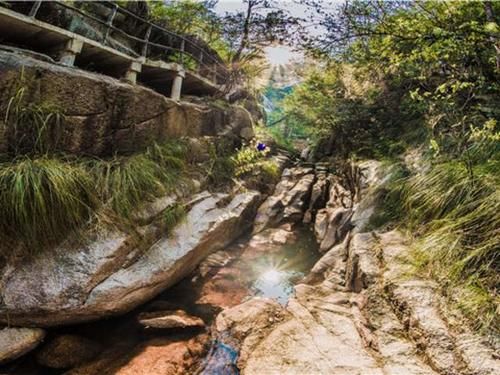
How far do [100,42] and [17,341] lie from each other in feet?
20.0

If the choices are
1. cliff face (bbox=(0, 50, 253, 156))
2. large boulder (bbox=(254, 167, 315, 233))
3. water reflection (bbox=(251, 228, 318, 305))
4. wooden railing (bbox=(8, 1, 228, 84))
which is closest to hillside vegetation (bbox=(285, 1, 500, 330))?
water reflection (bbox=(251, 228, 318, 305))

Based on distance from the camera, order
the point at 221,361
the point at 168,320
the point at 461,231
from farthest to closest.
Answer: the point at 168,320 < the point at 461,231 < the point at 221,361

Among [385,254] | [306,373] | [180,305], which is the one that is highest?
[385,254]

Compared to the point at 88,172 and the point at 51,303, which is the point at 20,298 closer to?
the point at 51,303

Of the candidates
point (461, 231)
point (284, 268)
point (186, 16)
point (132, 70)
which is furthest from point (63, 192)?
Result: point (186, 16)

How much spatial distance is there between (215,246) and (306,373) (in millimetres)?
3650

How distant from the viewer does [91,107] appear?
4789mm

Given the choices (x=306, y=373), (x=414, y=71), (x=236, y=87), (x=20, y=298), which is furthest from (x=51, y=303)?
(x=236, y=87)

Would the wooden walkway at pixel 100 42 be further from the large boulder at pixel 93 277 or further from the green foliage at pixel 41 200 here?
the large boulder at pixel 93 277

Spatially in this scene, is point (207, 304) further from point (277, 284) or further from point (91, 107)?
point (91, 107)

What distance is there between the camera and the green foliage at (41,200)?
11.1 feet

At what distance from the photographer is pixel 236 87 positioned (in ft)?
33.9

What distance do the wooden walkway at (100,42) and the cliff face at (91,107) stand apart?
0.96 metres

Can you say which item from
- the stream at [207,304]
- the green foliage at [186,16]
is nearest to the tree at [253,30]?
the green foliage at [186,16]
